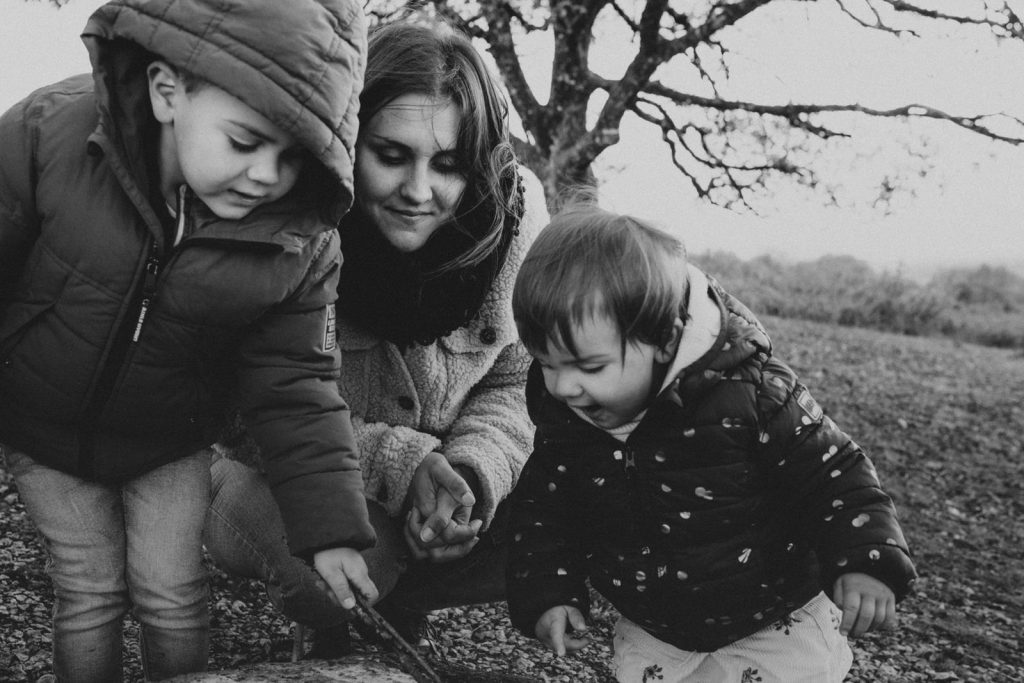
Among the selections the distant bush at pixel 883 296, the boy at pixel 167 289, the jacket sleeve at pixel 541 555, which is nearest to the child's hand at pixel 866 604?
the jacket sleeve at pixel 541 555

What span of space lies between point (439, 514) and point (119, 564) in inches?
30.9

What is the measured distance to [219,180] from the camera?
79.1 inches

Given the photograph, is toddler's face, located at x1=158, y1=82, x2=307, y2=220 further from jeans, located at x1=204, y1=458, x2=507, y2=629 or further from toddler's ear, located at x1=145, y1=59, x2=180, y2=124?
jeans, located at x1=204, y1=458, x2=507, y2=629

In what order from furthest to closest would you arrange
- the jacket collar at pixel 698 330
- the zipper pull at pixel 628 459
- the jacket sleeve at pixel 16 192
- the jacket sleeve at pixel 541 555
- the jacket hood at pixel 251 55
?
1. the jacket sleeve at pixel 541 555
2. the zipper pull at pixel 628 459
3. the jacket collar at pixel 698 330
4. the jacket sleeve at pixel 16 192
5. the jacket hood at pixel 251 55

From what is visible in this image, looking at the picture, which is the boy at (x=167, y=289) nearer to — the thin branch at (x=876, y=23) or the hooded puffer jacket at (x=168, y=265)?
the hooded puffer jacket at (x=168, y=265)

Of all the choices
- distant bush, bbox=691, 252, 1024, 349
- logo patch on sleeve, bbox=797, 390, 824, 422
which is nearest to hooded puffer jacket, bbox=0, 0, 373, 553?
logo patch on sleeve, bbox=797, 390, 824, 422

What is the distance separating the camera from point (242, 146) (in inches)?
78.9

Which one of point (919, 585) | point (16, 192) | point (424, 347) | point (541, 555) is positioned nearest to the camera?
point (16, 192)

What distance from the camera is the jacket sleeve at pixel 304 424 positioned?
2145mm

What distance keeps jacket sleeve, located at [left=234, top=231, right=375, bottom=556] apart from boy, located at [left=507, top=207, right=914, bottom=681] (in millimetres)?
464

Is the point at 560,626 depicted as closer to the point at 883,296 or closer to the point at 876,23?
the point at 876,23

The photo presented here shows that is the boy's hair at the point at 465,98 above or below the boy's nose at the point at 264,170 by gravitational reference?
above

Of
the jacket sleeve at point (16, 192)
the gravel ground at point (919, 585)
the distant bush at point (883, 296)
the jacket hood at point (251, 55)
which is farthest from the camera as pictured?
the distant bush at point (883, 296)

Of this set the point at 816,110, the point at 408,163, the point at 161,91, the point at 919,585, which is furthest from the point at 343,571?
the point at 816,110
